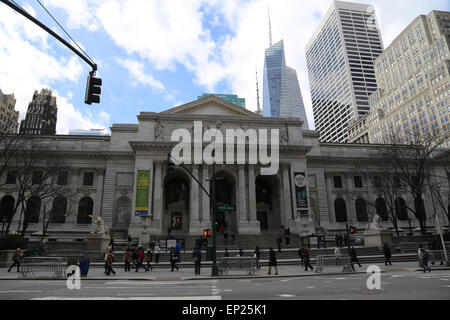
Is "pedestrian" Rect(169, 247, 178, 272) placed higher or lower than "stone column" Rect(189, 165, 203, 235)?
lower

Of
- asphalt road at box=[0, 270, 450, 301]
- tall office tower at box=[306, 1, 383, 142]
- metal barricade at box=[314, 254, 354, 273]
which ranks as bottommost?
asphalt road at box=[0, 270, 450, 301]

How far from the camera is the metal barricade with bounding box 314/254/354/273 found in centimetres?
1847

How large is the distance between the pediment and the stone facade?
163 mm

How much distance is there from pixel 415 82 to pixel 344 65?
60.4 m

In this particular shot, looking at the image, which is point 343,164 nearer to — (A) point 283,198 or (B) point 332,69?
(A) point 283,198

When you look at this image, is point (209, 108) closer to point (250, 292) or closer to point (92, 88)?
point (92, 88)

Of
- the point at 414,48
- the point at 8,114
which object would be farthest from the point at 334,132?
the point at 8,114

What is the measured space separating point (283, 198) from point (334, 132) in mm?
124616

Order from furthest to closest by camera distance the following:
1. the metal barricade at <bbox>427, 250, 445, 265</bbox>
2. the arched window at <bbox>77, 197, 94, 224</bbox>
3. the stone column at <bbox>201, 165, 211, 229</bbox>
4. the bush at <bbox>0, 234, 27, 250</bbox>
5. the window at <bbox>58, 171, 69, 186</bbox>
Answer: the window at <bbox>58, 171, 69, 186</bbox> < the arched window at <bbox>77, 197, 94, 224</bbox> < the stone column at <bbox>201, 165, 211, 229</bbox> < the bush at <bbox>0, 234, 27, 250</bbox> < the metal barricade at <bbox>427, 250, 445, 265</bbox>

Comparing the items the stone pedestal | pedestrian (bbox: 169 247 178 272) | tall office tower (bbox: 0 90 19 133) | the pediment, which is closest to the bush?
pedestrian (bbox: 169 247 178 272)

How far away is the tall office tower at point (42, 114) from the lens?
10738 centimetres

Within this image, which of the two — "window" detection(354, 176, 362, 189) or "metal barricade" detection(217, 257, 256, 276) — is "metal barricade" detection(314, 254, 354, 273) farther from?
"window" detection(354, 176, 362, 189)

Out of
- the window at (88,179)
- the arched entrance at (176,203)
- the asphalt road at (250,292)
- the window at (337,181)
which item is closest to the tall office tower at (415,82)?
the window at (337,181)

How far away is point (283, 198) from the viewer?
44.2 m
